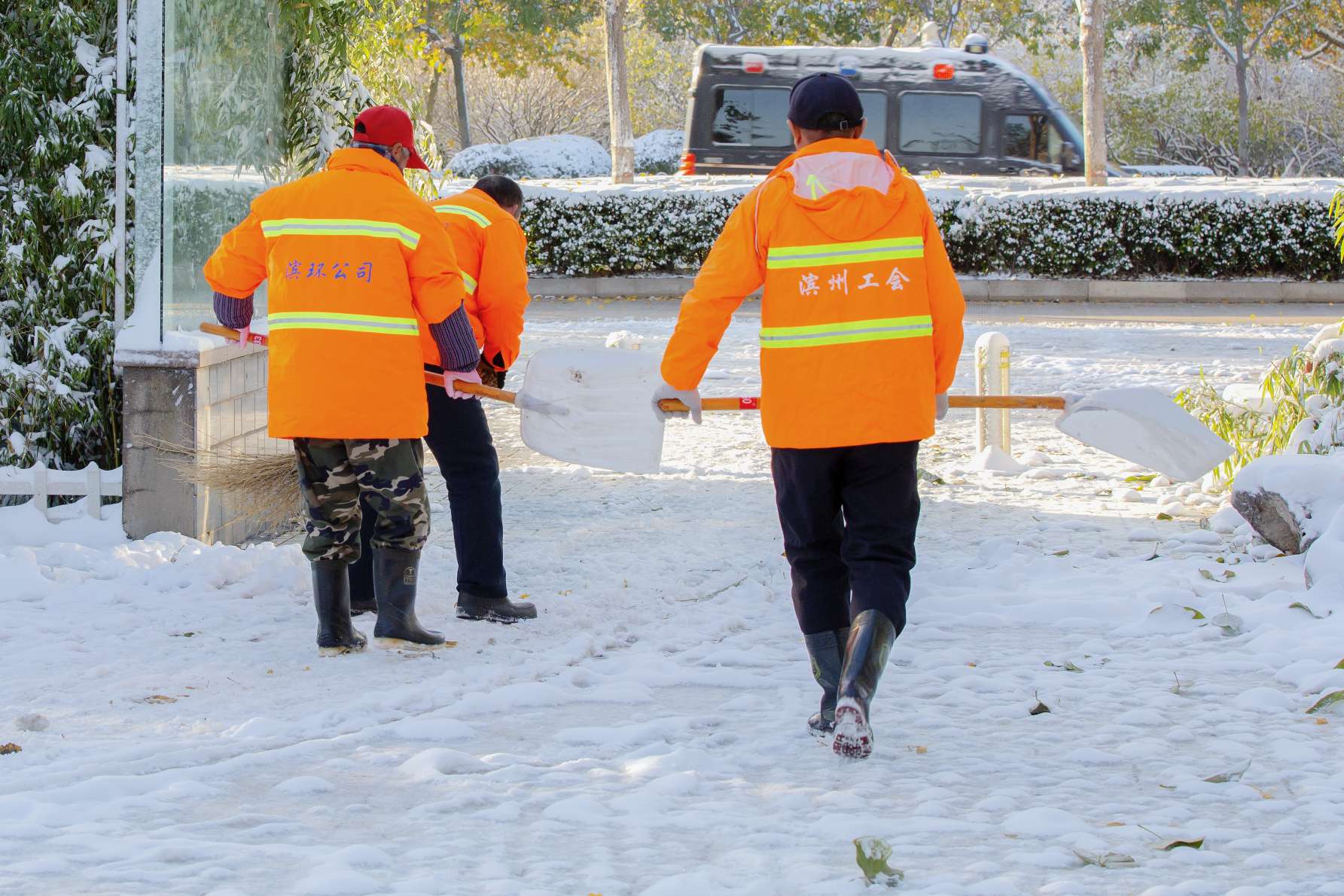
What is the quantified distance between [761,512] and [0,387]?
10.5 ft

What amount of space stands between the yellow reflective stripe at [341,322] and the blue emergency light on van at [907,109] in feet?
48.0

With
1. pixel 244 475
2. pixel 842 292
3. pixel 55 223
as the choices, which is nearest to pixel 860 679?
pixel 842 292

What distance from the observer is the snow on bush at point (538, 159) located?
1016 inches

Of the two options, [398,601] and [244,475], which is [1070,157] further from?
[398,601]

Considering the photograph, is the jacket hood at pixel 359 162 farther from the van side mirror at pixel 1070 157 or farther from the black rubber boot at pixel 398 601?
the van side mirror at pixel 1070 157

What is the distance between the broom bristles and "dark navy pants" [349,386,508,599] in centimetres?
82

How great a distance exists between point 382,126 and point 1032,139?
15.6 meters

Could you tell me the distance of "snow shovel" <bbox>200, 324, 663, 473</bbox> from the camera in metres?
5.01

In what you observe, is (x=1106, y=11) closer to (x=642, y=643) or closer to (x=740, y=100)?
(x=740, y=100)

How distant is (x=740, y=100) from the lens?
18.9 metres

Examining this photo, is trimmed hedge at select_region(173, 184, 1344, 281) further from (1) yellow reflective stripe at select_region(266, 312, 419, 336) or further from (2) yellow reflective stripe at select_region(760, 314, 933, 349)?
(2) yellow reflective stripe at select_region(760, 314, 933, 349)

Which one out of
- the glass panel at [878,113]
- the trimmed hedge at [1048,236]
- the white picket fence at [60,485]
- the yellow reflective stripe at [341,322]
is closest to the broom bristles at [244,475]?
the white picket fence at [60,485]

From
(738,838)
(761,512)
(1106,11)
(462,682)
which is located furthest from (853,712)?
(1106,11)

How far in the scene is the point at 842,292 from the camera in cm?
369
